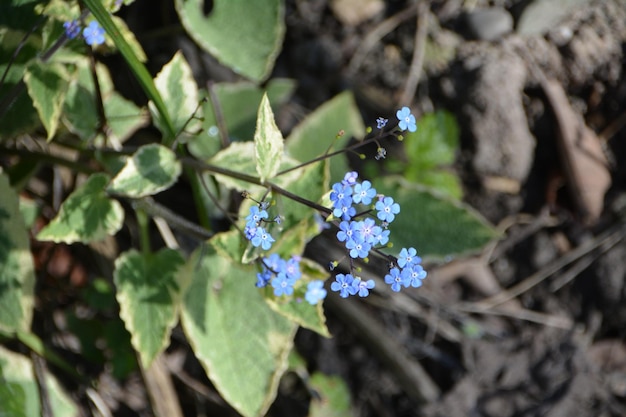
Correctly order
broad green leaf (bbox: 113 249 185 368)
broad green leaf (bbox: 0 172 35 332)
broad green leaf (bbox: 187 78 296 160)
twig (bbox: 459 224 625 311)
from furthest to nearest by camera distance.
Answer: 1. twig (bbox: 459 224 625 311)
2. broad green leaf (bbox: 187 78 296 160)
3. broad green leaf (bbox: 0 172 35 332)
4. broad green leaf (bbox: 113 249 185 368)

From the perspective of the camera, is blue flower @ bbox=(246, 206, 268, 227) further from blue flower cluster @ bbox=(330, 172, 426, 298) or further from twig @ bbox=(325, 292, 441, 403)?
twig @ bbox=(325, 292, 441, 403)

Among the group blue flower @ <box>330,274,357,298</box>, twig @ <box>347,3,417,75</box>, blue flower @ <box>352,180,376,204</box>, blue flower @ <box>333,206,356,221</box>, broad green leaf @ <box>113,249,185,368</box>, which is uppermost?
twig @ <box>347,3,417,75</box>

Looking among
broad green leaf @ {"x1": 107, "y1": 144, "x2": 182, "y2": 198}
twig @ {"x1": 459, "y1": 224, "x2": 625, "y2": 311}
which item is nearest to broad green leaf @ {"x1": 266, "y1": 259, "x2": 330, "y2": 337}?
broad green leaf @ {"x1": 107, "y1": 144, "x2": 182, "y2": 198}

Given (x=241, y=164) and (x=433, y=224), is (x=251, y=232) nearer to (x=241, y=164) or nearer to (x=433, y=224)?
(x=241, y=164)

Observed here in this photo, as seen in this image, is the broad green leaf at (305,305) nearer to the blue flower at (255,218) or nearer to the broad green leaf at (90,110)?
the blue flower at (255,218)

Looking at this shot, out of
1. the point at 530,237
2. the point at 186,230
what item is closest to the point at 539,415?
the point at 530,237

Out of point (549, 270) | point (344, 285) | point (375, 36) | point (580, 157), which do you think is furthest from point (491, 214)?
point (344, 285)

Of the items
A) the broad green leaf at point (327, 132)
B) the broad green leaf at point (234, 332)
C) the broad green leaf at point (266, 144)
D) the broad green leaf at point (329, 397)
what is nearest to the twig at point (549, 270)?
the broad green leaf at point (329, 397)
